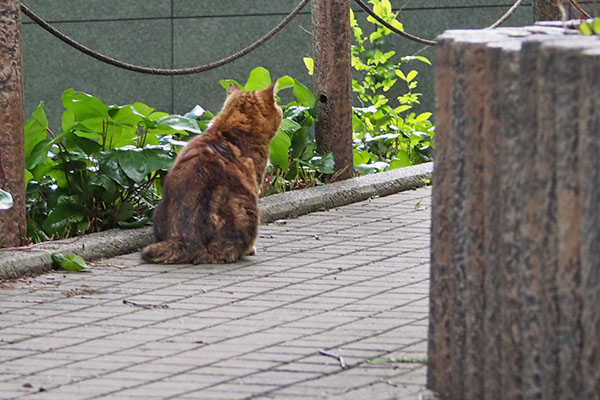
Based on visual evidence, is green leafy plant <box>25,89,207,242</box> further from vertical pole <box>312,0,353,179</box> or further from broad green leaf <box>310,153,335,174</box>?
Answer: vertical pole <box>312,0,353,179</box>

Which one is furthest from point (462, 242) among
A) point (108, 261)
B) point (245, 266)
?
point (108, 261)

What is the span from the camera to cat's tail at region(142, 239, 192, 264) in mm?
5785

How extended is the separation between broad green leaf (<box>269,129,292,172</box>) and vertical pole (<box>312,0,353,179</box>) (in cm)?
52

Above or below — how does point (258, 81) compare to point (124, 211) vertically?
above

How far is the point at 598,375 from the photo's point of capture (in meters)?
2.81

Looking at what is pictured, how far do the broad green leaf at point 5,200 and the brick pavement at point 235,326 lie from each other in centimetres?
46

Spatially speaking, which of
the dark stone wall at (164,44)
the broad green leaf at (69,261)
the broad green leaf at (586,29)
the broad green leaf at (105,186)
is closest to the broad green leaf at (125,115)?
the broad green leaf at (105,186)

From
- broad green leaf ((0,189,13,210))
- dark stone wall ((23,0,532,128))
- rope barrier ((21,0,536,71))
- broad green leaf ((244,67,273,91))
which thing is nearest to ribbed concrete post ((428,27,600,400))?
rope barrier ((21,0,536,71))

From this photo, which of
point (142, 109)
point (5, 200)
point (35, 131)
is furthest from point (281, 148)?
point (5, 200)

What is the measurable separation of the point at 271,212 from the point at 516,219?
4028 mm

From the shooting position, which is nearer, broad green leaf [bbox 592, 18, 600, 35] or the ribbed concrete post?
the ribbed concrete post

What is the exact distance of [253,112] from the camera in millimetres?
6422

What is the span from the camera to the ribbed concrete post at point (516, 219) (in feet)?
9.36

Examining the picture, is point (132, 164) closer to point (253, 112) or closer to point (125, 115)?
point (125, 115)
